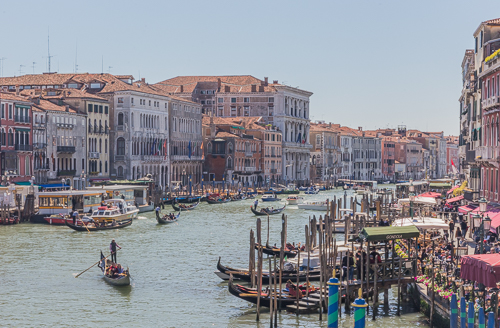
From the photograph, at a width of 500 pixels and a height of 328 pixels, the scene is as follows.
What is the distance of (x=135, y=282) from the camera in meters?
17.4

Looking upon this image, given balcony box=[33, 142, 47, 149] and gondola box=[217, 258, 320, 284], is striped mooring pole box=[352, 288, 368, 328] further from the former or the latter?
balcony box=[33, 142, 47, 149]

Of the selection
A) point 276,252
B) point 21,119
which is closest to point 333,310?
point 276,252

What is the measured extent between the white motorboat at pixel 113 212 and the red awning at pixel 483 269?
761 inches

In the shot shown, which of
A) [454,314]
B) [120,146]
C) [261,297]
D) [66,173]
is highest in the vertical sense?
[120,146]

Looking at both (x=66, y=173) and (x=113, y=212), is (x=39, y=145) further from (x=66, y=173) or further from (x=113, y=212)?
(x=113, y=212)

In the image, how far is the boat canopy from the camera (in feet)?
44.7

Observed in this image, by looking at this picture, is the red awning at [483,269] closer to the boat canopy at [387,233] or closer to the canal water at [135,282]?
the canal water at [135,282]

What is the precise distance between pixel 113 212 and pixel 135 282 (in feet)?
38.4

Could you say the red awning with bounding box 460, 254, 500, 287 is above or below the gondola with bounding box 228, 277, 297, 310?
above

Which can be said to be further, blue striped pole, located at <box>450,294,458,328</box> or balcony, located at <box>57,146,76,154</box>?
balcony, located at <box>57,146,76,154</box>

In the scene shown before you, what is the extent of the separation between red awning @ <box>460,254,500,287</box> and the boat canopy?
355 centimetres

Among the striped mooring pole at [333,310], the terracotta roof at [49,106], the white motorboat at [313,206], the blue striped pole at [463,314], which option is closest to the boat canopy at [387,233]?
the blue striped pole at [463,314]

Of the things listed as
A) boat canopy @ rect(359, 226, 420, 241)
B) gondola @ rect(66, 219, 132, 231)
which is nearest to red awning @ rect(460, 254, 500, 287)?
boat canopy @ rect(359, 226, 420, 241)

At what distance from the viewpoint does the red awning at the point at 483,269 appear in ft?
30.7
